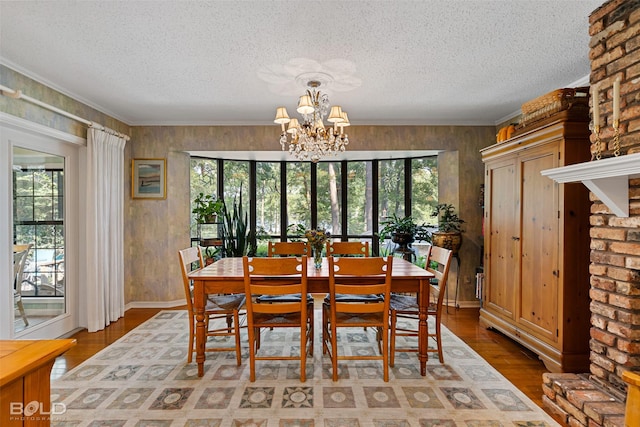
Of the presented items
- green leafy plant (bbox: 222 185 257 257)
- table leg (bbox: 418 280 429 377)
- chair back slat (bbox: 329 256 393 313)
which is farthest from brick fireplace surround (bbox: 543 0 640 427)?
green leafy plant (bbox: 222 185 257 257)

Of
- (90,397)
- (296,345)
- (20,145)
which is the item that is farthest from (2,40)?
(296,345)

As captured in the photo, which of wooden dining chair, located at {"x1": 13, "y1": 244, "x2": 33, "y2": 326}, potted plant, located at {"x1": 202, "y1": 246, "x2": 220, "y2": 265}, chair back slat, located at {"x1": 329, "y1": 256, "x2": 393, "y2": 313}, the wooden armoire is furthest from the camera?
potted plant, located at {"x1": 202, "y1": 246, "x2": 220, "y2": 265}

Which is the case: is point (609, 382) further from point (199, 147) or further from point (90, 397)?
point (199, 147)

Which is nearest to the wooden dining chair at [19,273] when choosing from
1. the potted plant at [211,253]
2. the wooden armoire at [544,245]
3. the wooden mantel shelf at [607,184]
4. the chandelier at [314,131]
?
the potted plant at [211,253]

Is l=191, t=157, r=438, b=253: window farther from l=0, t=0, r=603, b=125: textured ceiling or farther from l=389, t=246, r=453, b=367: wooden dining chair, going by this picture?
l=389, t=246, r=453, b=367: wooden dining chair

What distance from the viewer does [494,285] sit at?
336cm

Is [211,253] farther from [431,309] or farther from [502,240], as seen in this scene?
[502,240]

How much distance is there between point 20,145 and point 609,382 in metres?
4.66

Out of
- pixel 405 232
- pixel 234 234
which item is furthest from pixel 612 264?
pixel 234 234

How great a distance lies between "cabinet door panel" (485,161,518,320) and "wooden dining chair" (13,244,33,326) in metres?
4.45

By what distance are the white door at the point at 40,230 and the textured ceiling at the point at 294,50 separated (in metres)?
0.65

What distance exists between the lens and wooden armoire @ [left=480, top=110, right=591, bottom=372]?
7.97ft

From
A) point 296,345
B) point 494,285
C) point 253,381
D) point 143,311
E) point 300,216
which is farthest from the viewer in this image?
point 300,216

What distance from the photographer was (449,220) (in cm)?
427
